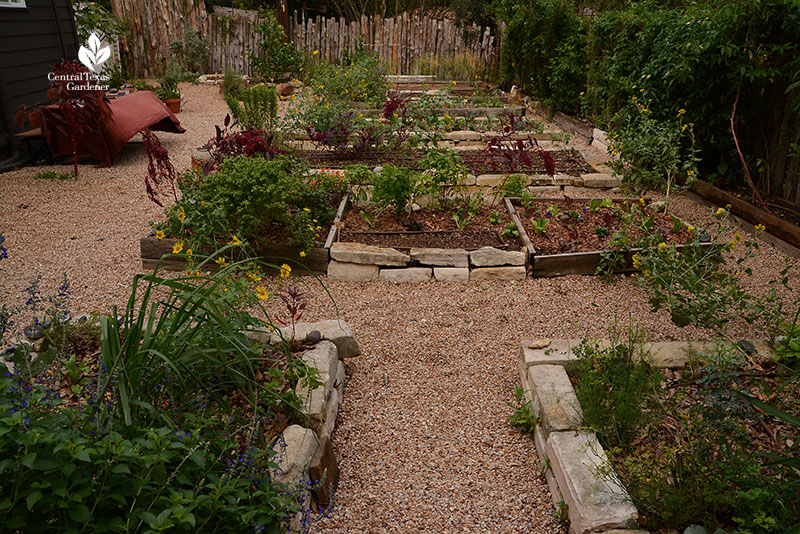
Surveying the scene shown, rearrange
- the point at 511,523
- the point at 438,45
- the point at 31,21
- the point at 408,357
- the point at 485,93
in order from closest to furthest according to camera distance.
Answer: the point at 511,523 < the point at 408,357 < the point at 31,21 < the point at 485,93 < the point at 438,45

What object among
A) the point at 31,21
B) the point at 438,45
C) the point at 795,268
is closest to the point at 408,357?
the point at 795,268

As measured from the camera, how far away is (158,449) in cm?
166

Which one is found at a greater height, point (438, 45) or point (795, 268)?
point (438, 45)

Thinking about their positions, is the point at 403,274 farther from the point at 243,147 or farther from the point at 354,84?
the point at 354,84

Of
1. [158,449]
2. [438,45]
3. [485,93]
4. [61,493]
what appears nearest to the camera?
[61,493]

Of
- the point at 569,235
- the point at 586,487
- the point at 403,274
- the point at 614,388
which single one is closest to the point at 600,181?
the point at 569,235

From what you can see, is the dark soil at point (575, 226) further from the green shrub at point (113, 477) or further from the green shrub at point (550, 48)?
the green shrub at point (550, 48)

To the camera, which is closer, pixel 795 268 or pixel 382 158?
pixel 795 268

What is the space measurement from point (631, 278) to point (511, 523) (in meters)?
2.55

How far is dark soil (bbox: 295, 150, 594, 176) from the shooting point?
651cm

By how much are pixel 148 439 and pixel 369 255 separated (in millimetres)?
2669

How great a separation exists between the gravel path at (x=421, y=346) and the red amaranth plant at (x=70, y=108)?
772 millimetres

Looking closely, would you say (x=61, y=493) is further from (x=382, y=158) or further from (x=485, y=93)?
(x=485, y=93)

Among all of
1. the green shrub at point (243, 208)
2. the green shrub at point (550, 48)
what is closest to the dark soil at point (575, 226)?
the green shrub at point (243, 208)
